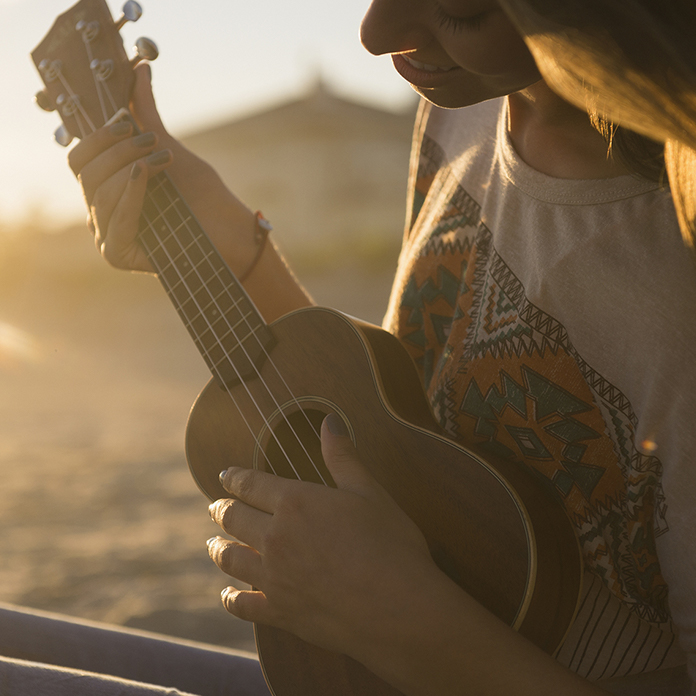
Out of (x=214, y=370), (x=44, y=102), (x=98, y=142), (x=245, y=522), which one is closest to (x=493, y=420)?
(x=245, y=522)

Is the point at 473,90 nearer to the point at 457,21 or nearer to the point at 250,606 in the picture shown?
the point at 457,21

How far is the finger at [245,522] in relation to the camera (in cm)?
95

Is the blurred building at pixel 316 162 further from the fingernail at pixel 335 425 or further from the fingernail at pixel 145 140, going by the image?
the fingernail at pixel 335 425

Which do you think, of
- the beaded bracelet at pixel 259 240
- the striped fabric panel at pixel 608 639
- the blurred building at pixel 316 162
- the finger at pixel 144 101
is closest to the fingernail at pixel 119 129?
the finger at pixel 144 101

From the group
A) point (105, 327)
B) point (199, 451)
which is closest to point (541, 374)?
point (199, 451)

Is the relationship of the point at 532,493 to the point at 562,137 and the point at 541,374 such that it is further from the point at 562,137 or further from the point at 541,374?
the point at 562,137

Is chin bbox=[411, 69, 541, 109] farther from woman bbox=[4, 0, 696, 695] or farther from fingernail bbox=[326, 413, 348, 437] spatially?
fingernail bbox=[326, 413, 348, 437]

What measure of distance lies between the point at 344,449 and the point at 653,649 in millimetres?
590

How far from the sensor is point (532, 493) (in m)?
0.96

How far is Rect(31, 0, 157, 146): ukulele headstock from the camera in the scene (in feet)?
4.58

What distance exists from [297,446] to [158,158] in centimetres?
66

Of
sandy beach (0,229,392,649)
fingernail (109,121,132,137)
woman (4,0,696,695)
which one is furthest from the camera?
sandy beach (0,229,392,649)

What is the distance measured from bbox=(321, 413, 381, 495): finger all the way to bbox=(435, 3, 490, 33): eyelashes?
1.97ft

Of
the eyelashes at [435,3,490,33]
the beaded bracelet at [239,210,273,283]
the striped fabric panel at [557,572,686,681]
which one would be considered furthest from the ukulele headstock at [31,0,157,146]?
the striped fabric panel at [557,572,686,681]
